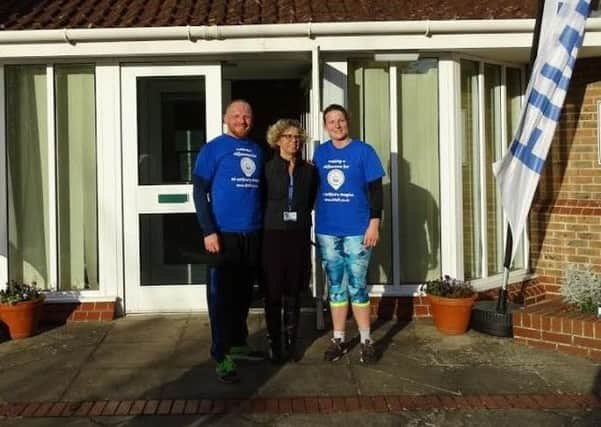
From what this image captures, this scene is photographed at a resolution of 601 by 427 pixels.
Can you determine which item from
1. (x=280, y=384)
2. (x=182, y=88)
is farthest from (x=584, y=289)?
(x=182, y=88)

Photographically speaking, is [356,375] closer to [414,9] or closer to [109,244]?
[109,244]

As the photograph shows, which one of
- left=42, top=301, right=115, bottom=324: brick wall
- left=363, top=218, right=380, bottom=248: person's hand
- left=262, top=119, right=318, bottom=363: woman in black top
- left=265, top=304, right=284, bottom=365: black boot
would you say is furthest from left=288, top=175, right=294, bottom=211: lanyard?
left=42, top=301, right=115, bottom=324: brick wall

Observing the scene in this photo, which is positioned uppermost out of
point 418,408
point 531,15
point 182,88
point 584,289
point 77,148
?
point 531,15

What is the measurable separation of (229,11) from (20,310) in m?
3.25

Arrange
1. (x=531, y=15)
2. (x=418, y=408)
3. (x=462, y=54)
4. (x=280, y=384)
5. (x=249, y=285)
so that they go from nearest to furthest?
(x=418, y=408) → (x=280, y=384) → (x=249, y=285) → (x=531, y=15) → (x=462, y=54)

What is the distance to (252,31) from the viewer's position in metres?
5.89

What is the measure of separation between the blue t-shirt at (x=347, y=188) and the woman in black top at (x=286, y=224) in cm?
12

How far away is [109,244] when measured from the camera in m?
6.42

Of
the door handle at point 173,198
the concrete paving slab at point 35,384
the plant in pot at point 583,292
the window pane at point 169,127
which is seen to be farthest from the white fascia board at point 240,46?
the concrete paving slab at point 35,384

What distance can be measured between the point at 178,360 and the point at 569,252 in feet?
13.3

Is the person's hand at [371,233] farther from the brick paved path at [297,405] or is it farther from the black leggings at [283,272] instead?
the brick paved path at [297,405]

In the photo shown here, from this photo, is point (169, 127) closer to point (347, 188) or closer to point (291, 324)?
point (347, 188)

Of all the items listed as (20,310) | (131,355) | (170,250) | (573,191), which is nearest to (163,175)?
(170,250)

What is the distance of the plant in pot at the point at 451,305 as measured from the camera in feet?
19.0
